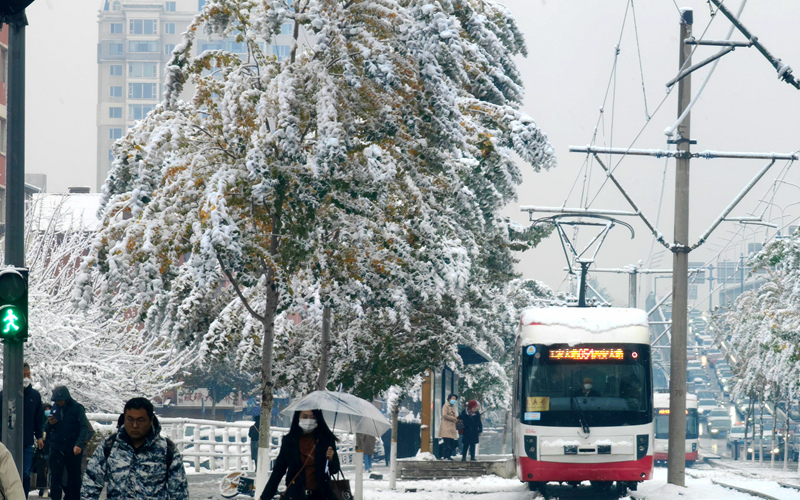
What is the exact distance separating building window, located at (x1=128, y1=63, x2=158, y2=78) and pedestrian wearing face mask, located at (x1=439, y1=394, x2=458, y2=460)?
159424mm

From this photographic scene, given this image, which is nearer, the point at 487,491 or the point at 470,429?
the point at 487,491

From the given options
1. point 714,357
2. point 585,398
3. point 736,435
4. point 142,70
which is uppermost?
point 142,70

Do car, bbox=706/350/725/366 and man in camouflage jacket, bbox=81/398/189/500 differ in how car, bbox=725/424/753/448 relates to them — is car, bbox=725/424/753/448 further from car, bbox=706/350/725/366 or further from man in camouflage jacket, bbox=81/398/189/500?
man in camouflage jacket, bbox=81/398/189/500

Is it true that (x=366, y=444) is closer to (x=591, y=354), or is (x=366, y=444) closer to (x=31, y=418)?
(x=591, y=354)

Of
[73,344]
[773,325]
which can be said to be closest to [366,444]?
[73,344]

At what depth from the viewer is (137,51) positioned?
18238cm

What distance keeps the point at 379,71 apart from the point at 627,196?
9.52m

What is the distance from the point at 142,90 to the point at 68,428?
6886 inches

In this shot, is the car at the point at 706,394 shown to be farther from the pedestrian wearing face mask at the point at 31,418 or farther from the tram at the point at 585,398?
the pedestrian wearing face mask at the point at 31,418

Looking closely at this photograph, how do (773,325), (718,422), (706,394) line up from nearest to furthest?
(773,325) < (718,422) < (706,394)

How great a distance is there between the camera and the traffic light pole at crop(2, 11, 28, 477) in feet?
29.7

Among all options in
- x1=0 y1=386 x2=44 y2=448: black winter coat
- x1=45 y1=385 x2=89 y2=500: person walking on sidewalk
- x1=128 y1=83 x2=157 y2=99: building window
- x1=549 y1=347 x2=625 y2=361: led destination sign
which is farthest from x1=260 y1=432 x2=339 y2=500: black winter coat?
x1=128 y1=83 x2=157 y2=99: building window

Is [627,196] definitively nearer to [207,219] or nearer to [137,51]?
A: [207,219]

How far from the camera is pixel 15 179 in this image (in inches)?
367
